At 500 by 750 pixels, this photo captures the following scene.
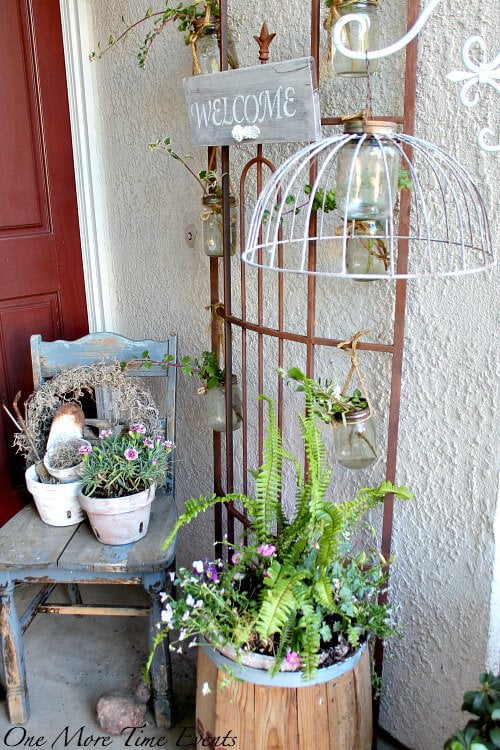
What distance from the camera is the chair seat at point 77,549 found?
1763mm

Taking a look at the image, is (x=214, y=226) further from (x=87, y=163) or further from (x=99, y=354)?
(x=87, y=163)

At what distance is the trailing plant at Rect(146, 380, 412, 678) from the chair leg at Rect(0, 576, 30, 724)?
58cm

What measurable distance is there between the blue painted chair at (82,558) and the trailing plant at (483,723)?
796mm

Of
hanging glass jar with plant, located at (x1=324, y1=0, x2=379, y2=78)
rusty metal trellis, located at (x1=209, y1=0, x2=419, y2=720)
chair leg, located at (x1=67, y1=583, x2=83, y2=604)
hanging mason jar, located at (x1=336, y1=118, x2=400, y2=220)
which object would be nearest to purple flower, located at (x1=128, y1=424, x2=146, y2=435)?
rusty metal trellis, located at (x1=209, y1=0, x2=419, y2=720)

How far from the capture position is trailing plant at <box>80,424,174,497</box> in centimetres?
182

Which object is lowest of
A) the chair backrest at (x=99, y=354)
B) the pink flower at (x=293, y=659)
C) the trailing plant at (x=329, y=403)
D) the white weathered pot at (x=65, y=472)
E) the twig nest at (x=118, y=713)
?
the twig nest at (x=118, y=713)

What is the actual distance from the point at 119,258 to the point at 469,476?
1434 mm

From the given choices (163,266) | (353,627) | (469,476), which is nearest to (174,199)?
(163,266)

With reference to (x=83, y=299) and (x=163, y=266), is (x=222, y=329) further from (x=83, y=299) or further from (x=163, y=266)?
(x=83, y=299)

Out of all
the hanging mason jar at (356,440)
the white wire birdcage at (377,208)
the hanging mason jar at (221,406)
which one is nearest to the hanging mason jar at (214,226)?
the white wire birdcage at (377,208)

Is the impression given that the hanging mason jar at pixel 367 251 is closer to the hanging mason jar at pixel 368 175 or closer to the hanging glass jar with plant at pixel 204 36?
the hanging mason jar at pixel 368 175

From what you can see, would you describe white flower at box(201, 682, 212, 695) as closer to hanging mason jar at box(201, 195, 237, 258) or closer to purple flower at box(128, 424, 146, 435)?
purple flower at box(128, 424, 146, 435)

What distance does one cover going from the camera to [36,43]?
7.22 feet

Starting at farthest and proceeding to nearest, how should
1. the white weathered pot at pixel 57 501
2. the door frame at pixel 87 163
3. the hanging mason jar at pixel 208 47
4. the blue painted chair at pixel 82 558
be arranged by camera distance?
the door frame at pixel 87 163
the white weathered pot at pixel 57 501
the blue painted chair at pixel 82 558
the hanging mason jar at pixel 208 47
